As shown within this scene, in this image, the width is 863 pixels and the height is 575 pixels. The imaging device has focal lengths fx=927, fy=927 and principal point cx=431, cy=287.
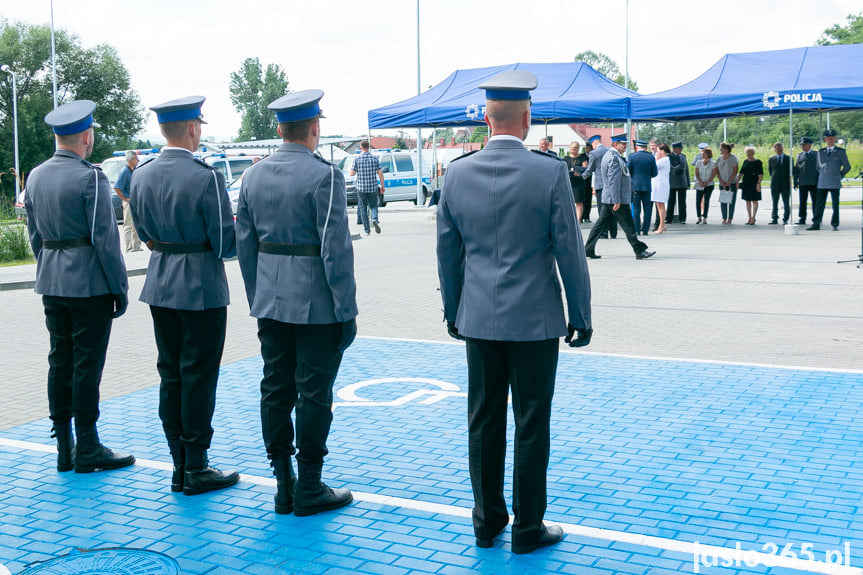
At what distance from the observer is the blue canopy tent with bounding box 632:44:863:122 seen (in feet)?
60.4

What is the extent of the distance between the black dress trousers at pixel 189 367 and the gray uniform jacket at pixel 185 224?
0.34 ft

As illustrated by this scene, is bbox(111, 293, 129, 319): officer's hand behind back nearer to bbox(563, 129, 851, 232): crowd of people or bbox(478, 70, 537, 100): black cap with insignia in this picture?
bbox(478, 70, 537, 100): black cap with insignia

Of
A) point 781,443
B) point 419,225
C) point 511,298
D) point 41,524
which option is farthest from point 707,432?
point 419,225

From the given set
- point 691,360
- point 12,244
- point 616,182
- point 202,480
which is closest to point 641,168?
point 616,182

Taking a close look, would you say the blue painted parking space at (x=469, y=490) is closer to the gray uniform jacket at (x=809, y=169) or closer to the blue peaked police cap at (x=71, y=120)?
the blue peaked police cap at (x=71, y=120)

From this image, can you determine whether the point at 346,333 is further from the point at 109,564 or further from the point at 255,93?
the point at 255,93

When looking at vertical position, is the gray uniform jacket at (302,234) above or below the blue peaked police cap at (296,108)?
below

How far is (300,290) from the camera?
431 centimetres

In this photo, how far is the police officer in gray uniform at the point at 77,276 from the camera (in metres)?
4.99

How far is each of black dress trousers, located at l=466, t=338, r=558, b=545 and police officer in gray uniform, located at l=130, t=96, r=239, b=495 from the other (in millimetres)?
1484

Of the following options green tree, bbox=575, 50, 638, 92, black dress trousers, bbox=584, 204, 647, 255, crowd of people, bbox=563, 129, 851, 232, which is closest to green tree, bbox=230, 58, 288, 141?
green tree, bbox=575, 50, 638, 92

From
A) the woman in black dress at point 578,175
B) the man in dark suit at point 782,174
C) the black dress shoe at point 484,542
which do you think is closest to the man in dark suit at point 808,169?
the man in dark suit at point 782,174

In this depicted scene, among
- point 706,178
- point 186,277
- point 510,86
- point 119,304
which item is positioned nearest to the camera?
point 510,86

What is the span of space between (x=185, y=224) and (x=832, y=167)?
1799cm
